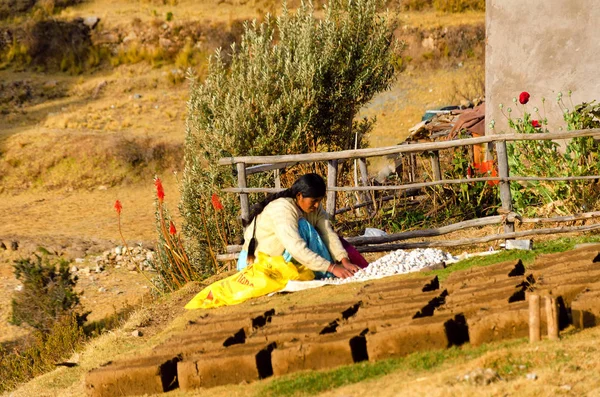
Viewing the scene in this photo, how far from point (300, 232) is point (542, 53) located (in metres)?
4.77

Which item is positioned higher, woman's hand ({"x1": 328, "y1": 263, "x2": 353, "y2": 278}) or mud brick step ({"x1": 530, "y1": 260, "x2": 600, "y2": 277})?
mud brick step ({"x1": 530, "y1": 260, "x2": 600, "y2": 277})

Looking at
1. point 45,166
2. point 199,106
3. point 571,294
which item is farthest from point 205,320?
point 45,166

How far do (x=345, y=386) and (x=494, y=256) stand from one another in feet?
10.2

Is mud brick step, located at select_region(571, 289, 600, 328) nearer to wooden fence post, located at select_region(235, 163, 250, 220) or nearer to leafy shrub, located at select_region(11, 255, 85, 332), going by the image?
wooden fence post, located at select_region(235, 163, 250, 220)

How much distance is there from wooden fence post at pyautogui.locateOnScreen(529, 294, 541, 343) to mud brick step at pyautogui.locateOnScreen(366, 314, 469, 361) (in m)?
0.43

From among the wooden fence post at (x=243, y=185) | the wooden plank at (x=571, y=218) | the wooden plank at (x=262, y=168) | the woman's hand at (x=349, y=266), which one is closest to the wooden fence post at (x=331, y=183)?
the wooden fence post at (x=243, y=185)

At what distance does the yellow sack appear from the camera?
305 inches


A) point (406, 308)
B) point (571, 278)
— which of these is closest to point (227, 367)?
point (406, 308)

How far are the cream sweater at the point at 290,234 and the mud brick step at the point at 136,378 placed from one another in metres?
1.96

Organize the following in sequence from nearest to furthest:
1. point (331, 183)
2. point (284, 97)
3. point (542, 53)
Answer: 1. point (331, 183)
2. point (542, 53)
3. point (284, 97)

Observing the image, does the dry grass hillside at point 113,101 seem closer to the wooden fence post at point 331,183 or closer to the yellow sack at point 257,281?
the wooden fence post at point 331,183

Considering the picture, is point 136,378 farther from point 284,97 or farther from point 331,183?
point 284,97

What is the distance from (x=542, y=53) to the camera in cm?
1153

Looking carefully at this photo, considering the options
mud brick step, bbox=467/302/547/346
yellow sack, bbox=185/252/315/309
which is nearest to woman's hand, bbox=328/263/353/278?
yellow sack, bbox=185/252/315/309
